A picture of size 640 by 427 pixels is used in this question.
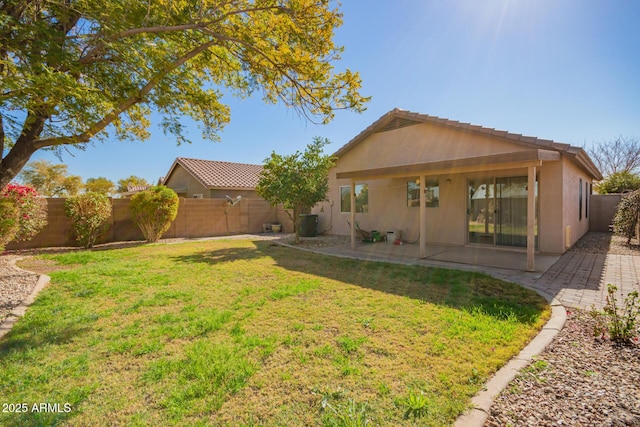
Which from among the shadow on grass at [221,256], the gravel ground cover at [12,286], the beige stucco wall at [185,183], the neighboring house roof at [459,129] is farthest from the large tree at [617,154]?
the gravel ground cover at [12,286]

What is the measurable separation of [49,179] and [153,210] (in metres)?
34.8

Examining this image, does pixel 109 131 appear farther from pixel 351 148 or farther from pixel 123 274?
pixel 351 148

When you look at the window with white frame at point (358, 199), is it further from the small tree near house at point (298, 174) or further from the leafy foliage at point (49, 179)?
the leafy foliage at point (49, 179)

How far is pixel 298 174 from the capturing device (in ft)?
34.3

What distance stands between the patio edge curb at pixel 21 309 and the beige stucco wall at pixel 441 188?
9827mm

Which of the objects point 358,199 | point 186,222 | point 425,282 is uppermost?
point 358,199

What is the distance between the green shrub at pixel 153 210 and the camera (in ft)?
37.5

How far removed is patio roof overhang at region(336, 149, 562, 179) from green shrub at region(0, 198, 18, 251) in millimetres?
10315

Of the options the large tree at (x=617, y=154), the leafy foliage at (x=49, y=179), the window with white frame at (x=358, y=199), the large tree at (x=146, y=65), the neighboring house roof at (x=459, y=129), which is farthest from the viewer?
the leafy foliage at (x=49, y=179)

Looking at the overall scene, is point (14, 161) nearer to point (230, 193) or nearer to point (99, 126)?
point (99, 126)

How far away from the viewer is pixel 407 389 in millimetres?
2480

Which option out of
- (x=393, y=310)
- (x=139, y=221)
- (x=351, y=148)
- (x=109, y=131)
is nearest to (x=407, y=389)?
(x=393, y=310)

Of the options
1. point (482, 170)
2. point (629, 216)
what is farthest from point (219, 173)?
point (629, 216)

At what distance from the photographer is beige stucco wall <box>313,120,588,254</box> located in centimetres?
823
